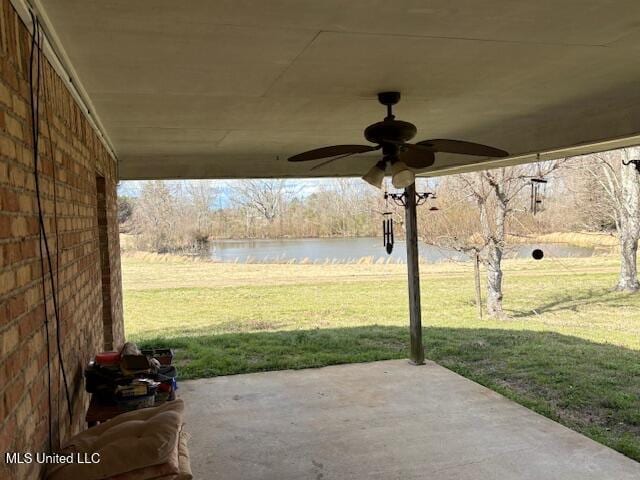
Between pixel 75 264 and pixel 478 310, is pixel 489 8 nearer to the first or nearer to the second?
pixel 75 264

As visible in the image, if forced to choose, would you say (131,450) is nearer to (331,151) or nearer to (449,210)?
(331,151)

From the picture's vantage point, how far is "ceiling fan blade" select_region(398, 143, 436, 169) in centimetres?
294

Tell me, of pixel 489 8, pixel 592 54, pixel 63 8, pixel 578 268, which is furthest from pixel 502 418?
pixel 578 268

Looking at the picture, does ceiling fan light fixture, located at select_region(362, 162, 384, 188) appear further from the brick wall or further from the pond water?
the pond water

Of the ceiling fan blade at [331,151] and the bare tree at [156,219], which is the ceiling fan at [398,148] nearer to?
the ceiling fan blade at [331,151]

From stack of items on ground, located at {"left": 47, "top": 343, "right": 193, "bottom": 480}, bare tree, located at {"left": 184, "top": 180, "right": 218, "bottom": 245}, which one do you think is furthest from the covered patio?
bare tree, located at {"left": 184, "top": 180, "right": 218, "bottom": 245}

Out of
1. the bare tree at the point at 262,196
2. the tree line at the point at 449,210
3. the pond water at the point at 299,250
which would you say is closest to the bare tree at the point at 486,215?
the tree line at the point at 449,210

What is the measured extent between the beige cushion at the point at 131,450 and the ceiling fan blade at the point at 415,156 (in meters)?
1.81

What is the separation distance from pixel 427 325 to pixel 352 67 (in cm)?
671

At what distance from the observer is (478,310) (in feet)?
31.4

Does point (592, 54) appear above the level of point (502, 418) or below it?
above

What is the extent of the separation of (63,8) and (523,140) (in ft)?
11.9

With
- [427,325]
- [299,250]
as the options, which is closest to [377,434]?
[427,325]

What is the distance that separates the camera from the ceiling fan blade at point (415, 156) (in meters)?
2.94
